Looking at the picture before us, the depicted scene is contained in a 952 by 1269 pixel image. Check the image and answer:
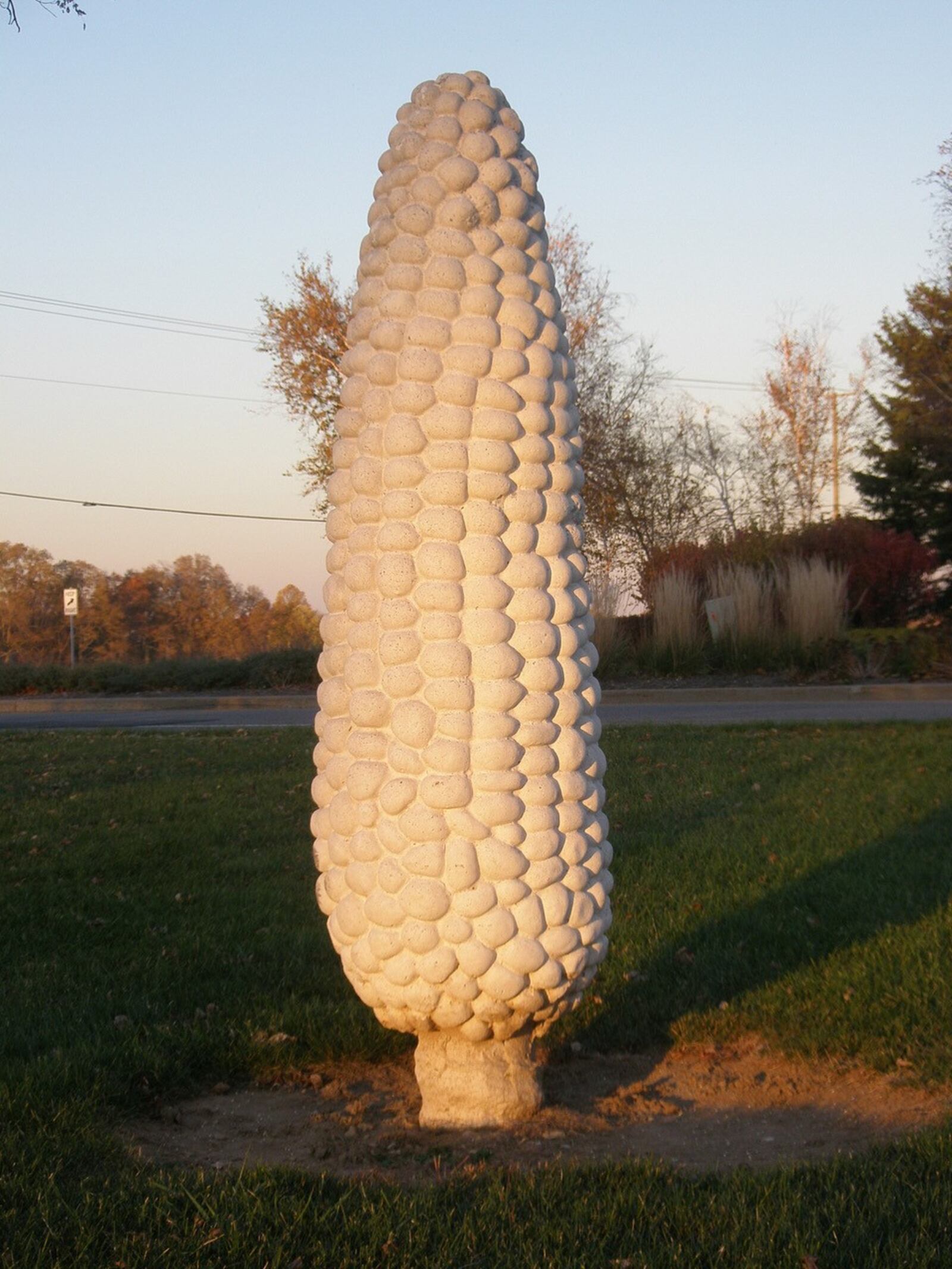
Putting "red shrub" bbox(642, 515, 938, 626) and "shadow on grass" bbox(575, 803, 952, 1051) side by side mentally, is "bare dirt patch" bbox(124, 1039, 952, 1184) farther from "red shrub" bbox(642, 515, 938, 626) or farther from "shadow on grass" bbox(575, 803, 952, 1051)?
"red shrub" bbox(642, 515, 938, 626)

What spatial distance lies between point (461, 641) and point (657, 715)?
40.8ft

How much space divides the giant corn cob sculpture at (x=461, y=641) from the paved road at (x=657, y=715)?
9214mm

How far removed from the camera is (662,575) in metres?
22.1

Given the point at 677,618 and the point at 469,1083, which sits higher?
the point at 677,618

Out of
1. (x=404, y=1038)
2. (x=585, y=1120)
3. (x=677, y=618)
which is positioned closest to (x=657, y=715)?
(x=677, y=618)

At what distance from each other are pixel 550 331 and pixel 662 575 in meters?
18.8

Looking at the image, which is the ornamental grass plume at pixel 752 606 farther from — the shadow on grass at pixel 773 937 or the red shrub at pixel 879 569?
the shadow on grass at pixel 773 937

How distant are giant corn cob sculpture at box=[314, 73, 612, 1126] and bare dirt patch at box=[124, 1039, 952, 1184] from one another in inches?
7.7

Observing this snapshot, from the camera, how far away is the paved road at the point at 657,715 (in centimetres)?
1406

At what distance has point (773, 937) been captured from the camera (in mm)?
5199

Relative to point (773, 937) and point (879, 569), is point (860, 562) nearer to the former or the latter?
point (879, 569)

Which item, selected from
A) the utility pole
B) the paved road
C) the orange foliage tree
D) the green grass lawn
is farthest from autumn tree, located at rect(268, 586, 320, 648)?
the green grass lawn

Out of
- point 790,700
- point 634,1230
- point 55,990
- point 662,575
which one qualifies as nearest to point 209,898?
point 55,990

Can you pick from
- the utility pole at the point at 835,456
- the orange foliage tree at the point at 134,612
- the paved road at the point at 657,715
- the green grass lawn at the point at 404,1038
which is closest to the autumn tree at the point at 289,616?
the orange foliage tree at the point at 134,612
